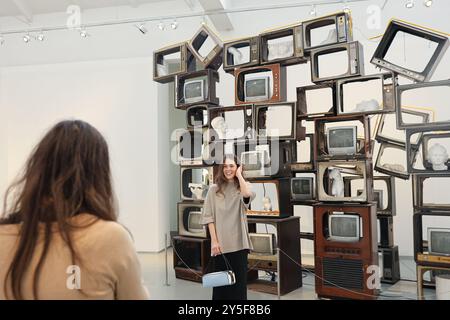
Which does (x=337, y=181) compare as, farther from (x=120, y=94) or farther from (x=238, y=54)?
(x=120, y=94)

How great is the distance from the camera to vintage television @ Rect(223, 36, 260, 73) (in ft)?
16.3

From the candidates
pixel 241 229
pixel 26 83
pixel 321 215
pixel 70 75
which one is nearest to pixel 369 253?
pixel 321 215

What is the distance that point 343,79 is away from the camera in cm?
439

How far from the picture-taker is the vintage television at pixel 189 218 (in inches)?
215

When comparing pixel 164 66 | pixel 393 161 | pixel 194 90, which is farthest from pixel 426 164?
pixel 164 66

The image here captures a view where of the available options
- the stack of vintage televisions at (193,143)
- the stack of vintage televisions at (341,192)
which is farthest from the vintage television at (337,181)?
the stack of vintage televisions at (193,143)

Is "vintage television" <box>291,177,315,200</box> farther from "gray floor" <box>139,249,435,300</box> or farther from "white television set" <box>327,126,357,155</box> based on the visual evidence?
"gray floor" <box>139,249,435,300</box>

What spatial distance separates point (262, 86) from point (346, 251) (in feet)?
6.69

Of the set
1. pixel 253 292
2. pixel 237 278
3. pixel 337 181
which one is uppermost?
pixel 337 181

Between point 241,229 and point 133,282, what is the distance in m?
2.45

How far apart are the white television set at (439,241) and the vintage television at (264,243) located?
1578 millimetres

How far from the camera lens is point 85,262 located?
113cm

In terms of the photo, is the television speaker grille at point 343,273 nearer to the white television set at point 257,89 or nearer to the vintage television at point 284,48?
the white television set at point 257,89

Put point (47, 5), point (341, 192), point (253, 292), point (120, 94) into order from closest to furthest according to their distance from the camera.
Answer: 1. point (341, 192)
2. point (253, 292)
3. point (120, 94)
4. point (47, 5)
